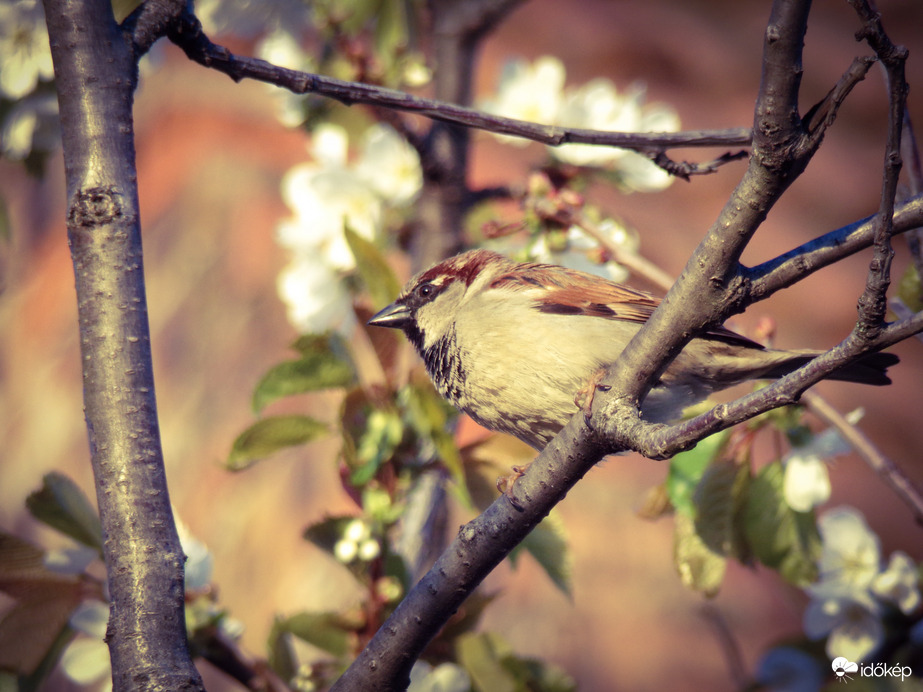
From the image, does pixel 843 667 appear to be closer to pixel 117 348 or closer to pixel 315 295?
pixel 315 295

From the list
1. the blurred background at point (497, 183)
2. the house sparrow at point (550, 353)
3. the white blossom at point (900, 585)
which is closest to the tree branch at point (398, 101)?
the house sparrow at point (550, 353)

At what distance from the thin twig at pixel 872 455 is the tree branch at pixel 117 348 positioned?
4.68 ft

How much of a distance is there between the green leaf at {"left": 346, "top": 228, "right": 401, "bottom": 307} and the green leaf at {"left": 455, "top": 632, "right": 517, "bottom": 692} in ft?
2.91

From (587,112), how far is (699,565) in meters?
1.39

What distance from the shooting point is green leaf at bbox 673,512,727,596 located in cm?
186

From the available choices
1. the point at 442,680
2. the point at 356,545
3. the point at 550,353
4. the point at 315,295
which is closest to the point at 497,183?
the point at 315,295

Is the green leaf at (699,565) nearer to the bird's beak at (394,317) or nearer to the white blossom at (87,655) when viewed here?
the bird's beak at (394,317)

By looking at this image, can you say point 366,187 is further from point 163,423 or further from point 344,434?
point 163,423

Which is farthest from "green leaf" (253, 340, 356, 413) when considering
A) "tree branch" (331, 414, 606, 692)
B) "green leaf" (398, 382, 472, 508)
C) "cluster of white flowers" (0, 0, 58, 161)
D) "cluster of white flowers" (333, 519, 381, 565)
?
"cluster of white flowers" (0, 0, 58, 161)

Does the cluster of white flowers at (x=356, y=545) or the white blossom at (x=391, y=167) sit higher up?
the white blossom at (x=391, y=167)

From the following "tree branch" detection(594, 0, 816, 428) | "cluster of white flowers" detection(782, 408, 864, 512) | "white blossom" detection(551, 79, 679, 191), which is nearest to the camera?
"tree branch" detection(594, 0, 816, 428)

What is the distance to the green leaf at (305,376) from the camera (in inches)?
72.6

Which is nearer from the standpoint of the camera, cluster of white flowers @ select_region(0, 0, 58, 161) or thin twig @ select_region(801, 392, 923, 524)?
thin twig @ select_region(801, 392, 923, 524)

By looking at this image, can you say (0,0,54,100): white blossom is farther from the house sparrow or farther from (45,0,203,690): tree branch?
the house sparrow
